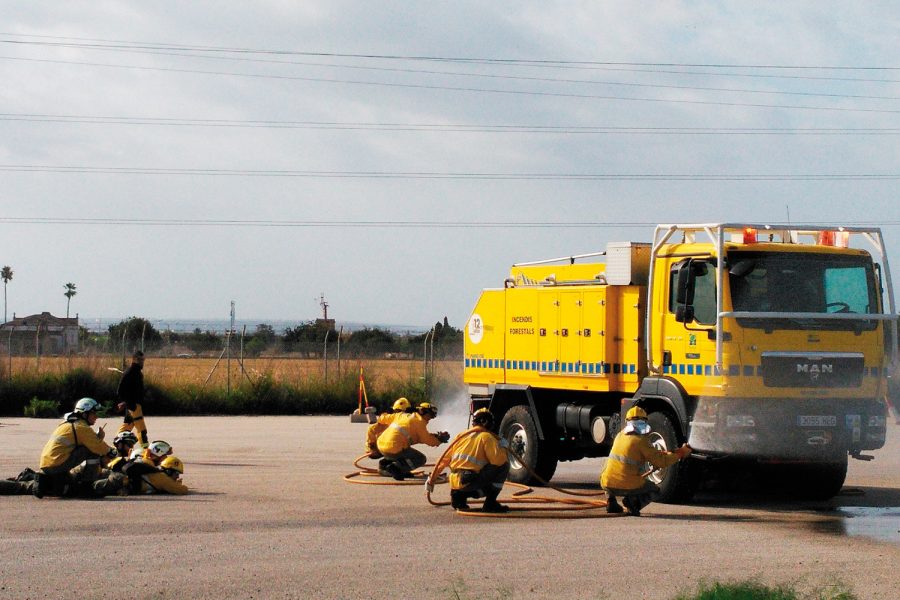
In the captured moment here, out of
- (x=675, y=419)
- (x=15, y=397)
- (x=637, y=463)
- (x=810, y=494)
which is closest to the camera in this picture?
(x=637, y=463)

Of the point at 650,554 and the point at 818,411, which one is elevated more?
the point at 818,411

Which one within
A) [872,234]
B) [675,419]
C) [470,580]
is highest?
[872,234]

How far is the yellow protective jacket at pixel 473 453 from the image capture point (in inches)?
539

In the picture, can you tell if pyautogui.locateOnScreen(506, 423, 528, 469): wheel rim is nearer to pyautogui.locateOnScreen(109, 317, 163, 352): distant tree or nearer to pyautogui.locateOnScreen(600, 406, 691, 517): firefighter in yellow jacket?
pyautogui.locateOnScreen(600, 406, 691, 517): firefighter in yellow jacket

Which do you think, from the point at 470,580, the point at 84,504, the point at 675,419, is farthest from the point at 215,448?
the point at 470,580

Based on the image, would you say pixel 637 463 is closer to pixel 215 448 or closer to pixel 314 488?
pixel 314 488

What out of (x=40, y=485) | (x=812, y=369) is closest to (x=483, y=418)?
(x=812, y=369)

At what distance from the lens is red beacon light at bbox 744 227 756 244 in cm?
1436

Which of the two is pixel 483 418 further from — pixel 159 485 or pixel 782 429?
pixel 159 485

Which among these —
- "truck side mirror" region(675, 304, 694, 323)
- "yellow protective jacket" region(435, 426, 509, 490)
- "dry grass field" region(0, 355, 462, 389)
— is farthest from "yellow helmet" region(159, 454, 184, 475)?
"dry grass field" region(0, 355, 462, 389)

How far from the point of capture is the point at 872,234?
48.9ft

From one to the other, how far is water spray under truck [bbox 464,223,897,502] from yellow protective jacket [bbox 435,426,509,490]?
204 centimetres

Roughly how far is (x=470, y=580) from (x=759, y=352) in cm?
571

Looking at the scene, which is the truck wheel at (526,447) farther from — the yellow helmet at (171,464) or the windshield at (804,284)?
the yellow helmet at (171,464)
